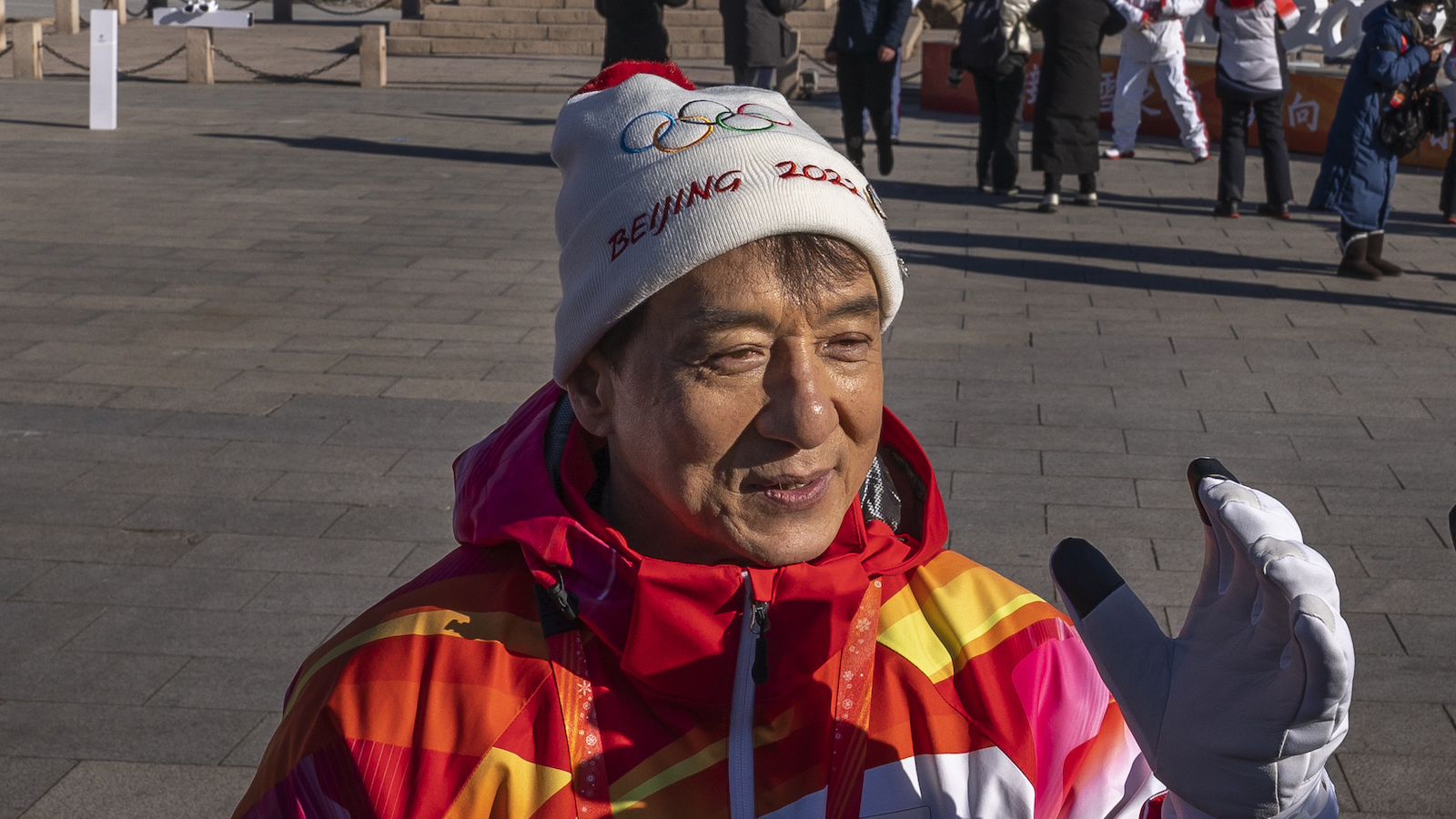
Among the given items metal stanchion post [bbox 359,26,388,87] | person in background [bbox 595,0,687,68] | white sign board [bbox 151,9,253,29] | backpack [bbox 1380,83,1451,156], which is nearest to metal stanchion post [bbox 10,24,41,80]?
white sign board [bbox 151,9,253,29]

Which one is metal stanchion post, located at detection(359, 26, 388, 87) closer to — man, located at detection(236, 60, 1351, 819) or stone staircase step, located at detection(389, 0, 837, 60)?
stone staircase step, located at detection(389, 0, 837, 60)

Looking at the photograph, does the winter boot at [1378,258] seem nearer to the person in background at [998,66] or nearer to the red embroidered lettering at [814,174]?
the person in background at [998,66]

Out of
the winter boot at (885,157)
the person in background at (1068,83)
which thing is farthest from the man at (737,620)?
the winter boot at (885,157)

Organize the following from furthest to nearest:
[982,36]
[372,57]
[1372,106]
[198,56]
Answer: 1. [372,57]
2. [198,56]
3. [982,36]
4. [1372,106]

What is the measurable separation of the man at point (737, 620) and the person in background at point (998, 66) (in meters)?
9.01

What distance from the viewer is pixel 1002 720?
1.46m

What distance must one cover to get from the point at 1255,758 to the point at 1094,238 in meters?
8.55

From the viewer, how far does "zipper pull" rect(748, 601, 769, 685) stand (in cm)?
143

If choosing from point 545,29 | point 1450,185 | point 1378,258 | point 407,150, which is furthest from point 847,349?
point 545,29

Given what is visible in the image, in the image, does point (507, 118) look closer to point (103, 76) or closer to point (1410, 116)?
point (103, 76)

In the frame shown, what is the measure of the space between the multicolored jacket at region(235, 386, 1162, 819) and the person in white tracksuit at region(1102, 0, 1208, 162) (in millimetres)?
11181

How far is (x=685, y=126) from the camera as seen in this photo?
1514 millimetres

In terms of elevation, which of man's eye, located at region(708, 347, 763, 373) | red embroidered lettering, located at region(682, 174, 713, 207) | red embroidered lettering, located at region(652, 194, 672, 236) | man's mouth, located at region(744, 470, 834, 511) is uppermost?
red embroidered lettering, located at region(682, 174, 713, 207)

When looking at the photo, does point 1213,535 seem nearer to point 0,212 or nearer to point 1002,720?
point 1002,720
